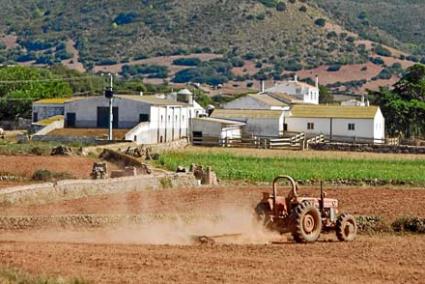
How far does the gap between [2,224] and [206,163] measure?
3142 centimetres

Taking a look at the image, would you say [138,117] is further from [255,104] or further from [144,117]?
[255,104]

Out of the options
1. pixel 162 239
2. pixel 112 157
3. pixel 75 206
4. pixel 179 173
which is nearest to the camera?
pixel 162 239

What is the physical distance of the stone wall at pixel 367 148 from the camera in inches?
3066

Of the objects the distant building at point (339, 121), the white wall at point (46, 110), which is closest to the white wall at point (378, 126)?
the distant building at point (339, 121)

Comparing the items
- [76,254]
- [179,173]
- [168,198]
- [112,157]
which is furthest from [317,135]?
[76,254]

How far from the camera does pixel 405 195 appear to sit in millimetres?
41438

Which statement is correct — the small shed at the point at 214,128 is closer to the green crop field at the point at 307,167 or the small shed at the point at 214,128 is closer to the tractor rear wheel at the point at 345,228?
the green crop field at the point at 307,167

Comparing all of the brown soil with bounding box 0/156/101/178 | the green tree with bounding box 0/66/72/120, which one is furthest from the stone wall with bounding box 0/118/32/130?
the brown soil with bounding box 0/156/101/178

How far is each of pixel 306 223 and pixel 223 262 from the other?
491cm

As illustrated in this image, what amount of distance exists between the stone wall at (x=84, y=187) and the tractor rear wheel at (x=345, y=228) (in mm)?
11095

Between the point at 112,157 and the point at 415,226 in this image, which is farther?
the point at 112,157

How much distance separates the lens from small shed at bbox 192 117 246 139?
84125 millimetres

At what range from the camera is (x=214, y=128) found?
84.4 m

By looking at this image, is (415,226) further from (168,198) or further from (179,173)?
(179,173)
